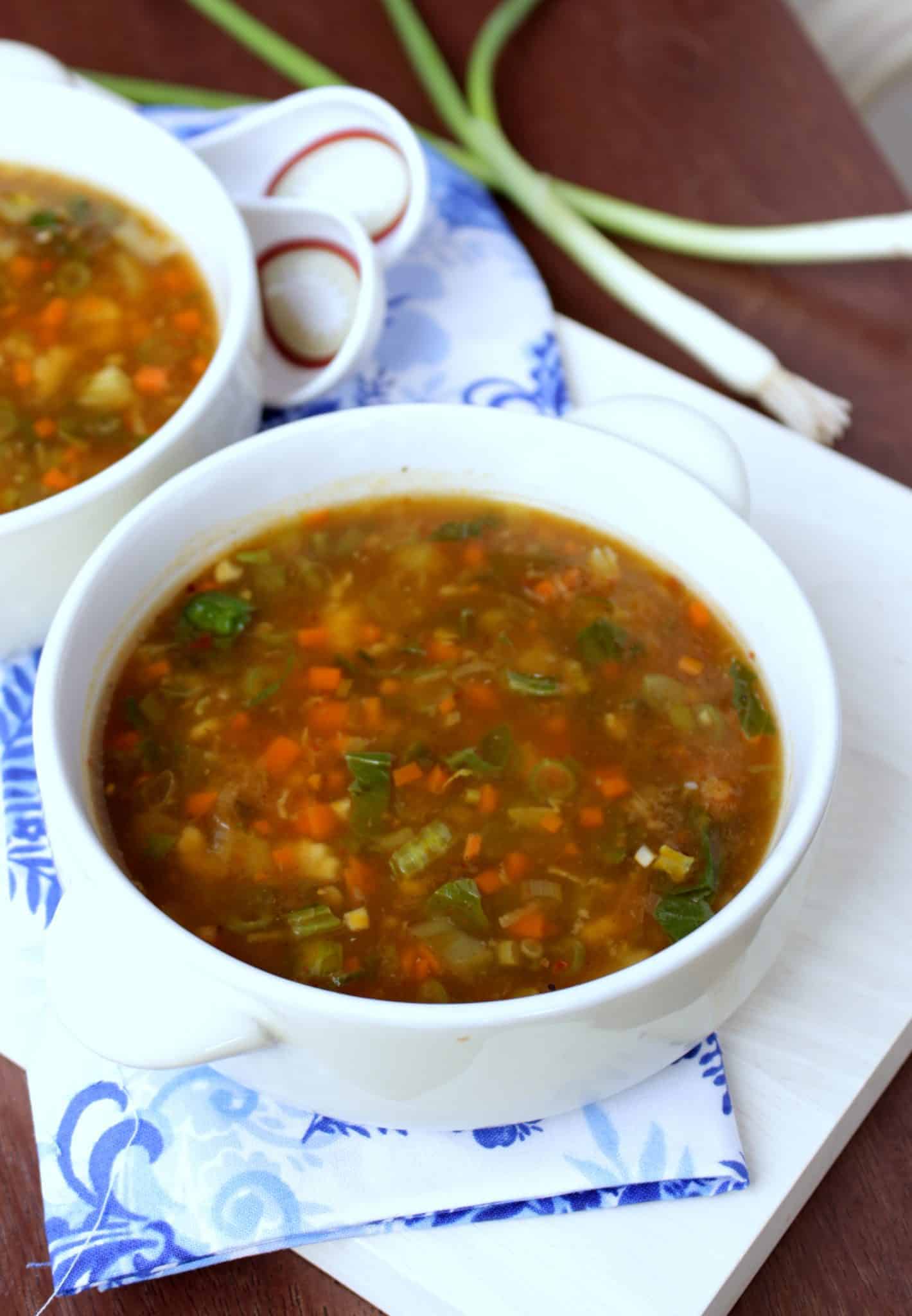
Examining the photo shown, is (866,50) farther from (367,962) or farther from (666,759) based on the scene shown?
(367,962)

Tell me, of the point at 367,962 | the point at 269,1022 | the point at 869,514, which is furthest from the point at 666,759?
the point at 869,514

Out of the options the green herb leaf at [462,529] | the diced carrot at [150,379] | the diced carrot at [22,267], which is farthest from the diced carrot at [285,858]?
the diced carrot at [22,267]

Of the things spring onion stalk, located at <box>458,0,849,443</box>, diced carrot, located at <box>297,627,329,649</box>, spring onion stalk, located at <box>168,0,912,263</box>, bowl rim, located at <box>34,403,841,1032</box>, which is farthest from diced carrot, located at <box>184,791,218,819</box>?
spring onion stalk, located at <box>168,0,912,263</box>

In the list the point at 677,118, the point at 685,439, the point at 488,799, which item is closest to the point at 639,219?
A: the point at 677,118

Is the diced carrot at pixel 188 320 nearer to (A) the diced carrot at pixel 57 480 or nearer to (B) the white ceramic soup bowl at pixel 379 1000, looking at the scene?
(A) the diced carrot at pixel 57 480

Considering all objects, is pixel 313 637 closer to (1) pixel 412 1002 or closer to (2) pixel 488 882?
(2) pixel 488 882

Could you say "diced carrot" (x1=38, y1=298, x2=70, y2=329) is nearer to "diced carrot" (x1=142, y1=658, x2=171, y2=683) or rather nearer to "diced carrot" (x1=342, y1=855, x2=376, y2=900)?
"diced carrot" (x1=142, y1=658, x2=171, y2=683)
